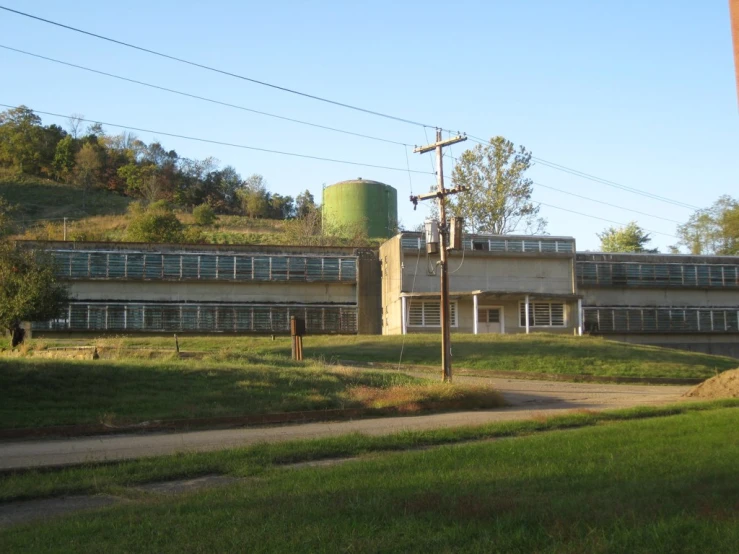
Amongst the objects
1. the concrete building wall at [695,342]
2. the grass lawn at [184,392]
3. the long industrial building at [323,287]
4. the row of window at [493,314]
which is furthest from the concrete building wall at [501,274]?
the grass lawn at [184,392]

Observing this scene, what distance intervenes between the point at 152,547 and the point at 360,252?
4510 cm

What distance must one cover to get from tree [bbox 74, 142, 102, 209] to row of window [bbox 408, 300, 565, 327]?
196 feet

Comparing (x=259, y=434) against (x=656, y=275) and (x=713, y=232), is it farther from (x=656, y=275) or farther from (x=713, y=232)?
(x=713, y=232)

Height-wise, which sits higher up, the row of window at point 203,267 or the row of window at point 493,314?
the row of window at point 203,267

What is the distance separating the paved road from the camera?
43.1 ft

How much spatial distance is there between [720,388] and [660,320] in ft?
108

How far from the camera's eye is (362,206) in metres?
80.1

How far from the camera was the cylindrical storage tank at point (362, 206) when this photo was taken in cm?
7931

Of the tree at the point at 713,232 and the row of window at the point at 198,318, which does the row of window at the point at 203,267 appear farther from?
the tree at the point at 713,232

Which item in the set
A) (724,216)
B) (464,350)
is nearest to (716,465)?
(464,350)

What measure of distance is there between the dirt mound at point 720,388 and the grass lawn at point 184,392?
632 cm

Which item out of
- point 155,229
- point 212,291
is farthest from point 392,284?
point 155,229

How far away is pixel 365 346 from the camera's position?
3706cm

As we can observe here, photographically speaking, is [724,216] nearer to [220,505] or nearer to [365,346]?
[365,346]
